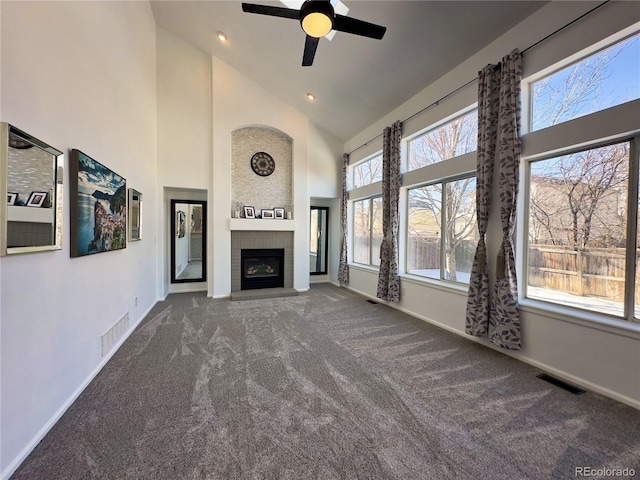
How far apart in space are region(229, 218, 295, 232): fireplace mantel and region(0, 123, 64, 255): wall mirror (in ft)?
11.9

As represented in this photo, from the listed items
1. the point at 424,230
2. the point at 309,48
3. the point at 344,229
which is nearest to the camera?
the point at 309,48

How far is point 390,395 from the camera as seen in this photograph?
2.21 metres

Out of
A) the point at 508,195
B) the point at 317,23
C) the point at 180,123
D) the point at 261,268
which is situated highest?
the point at 180,123

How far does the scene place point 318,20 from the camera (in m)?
2.18

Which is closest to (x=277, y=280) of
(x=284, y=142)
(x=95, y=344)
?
(x=284, y=142)

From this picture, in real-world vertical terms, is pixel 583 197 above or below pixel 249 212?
below

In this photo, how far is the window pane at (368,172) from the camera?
5594mm

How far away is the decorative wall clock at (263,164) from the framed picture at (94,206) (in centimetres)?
297

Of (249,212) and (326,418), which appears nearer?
(326,418)

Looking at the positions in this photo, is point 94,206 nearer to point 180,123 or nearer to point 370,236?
point 180,123

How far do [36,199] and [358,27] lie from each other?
9.51ft

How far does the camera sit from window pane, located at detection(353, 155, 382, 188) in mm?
5594

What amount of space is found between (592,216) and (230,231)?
5.43 m

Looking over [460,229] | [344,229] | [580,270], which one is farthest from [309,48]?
[344,229]
